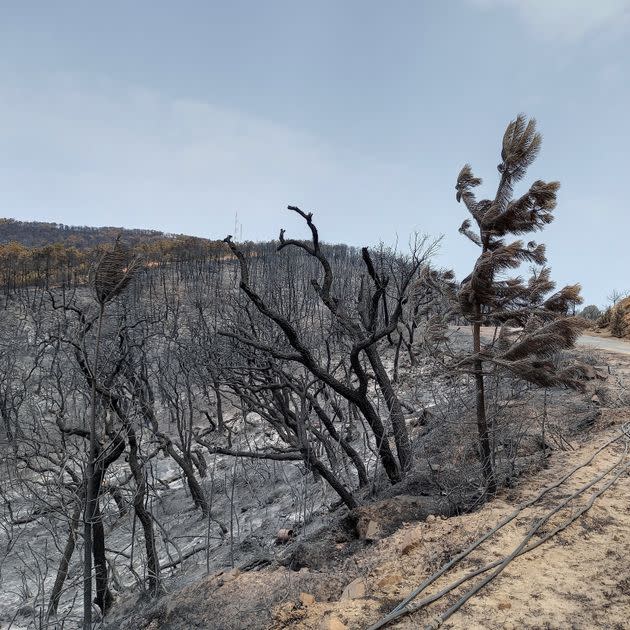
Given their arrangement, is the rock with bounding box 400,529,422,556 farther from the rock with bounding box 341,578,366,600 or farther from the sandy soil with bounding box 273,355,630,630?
the rock with bounding box 341,578,366,600

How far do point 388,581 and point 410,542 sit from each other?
2.19 ft

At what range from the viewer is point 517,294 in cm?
551

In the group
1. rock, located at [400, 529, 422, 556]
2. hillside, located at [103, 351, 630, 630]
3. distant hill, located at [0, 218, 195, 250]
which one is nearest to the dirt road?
hillside, located at [103, 351, 630, 630]

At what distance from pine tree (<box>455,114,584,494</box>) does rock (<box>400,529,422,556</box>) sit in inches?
57.1

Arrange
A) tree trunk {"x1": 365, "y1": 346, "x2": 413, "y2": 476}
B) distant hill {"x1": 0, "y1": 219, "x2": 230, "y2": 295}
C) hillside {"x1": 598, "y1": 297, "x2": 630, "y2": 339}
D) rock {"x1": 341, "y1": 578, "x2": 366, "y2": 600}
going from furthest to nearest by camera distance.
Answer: distant hill {"x1": 0, "y1": 219, "x2": 230, "y2": 295} < hillside {"x1": 598, "y1": 297, "x2": 630, "y2": 339} < tree trunk {"x1": 365, "y1": 346, "x2": 413, "y2": 476} < rock {"x1": 341, "y1": 578, "x2": 366, "y2": 600}

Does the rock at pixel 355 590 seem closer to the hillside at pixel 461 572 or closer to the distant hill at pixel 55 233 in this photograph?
the hillside at pixel 461 572

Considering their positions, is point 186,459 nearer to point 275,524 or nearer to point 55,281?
point 275,524

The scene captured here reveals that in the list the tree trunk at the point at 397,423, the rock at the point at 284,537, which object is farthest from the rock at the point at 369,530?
the rock at the point at 284,537

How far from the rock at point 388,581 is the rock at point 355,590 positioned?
13 centimetres

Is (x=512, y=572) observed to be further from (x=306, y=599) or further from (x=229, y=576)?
(x=229, y=576)

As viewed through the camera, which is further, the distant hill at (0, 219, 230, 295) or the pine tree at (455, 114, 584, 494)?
the distant hill at (0, 219, 230, 295)

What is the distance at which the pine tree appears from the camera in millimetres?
5215

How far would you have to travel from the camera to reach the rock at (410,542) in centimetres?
438

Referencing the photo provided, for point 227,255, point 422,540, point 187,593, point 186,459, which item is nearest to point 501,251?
point 422,540
